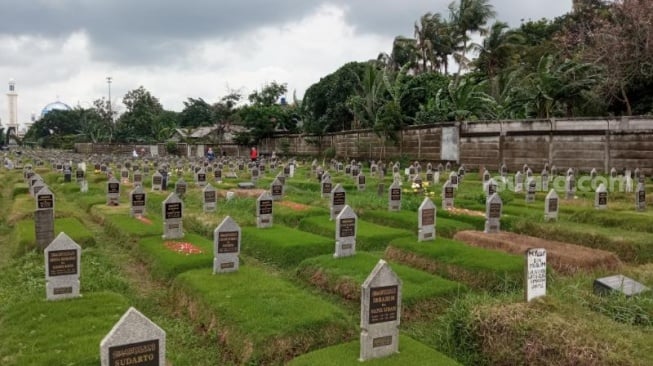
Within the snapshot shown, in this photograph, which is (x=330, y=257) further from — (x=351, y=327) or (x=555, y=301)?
(x=555, y=301)

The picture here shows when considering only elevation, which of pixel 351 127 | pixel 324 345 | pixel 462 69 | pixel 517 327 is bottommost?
pixel 324 345

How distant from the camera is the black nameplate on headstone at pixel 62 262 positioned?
827 centimetres

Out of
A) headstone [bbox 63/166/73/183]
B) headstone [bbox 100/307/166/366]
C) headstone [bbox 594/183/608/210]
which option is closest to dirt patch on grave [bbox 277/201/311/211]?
headstone [bbox 594/183/608/210]

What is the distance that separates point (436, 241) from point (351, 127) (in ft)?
127

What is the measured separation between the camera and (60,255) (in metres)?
8.35

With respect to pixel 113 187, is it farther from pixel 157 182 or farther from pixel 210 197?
pixel 157 182

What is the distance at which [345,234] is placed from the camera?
36.4 feet

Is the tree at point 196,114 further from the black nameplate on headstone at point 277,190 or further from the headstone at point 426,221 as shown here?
the headstone at point 426,221

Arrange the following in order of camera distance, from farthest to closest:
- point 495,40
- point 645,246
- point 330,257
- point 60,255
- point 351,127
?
point 351,127 < point 495,40 < point 645,246 < point 330,257 < point 60,255

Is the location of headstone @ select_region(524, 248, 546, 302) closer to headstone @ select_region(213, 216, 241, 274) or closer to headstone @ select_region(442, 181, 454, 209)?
headstone @ select_region(213, 216, 241, 274)

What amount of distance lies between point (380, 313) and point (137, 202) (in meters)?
11.7

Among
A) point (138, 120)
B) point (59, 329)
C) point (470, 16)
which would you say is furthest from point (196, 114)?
point (59, 329)

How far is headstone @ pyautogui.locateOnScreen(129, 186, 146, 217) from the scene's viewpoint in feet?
52.3

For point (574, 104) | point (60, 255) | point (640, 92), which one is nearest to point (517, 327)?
point (60, 255)
